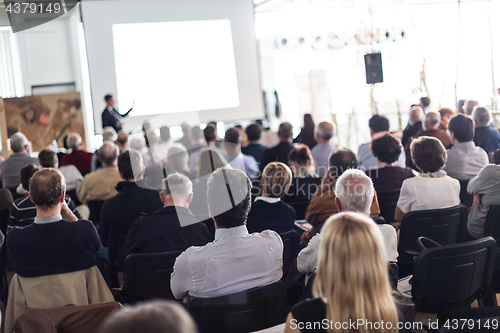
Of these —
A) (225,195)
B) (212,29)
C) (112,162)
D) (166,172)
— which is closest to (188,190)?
(225,195)

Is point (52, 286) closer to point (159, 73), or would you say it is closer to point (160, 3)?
point (159, 73)

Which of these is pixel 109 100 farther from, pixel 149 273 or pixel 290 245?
pixel 290 245

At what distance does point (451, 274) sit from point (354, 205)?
0.53m

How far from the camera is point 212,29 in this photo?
675 centimetres

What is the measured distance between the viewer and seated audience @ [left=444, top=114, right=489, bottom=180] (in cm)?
402

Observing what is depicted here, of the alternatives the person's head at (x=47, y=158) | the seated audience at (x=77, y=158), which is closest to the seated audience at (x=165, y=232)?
the person's head at (x=47, y=158)

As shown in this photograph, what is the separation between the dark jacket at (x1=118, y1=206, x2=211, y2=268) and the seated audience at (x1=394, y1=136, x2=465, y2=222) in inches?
56.6

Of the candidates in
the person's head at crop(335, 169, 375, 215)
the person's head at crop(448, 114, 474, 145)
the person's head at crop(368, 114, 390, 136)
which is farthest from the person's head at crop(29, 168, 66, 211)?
the person's head at crop(368, 114, 390, 136)

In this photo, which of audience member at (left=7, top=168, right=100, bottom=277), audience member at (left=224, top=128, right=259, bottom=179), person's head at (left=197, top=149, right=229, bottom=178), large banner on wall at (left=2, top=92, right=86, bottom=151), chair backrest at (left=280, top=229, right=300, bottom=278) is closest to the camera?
audience member at (left=7, top=168, right=100, bottom=277)

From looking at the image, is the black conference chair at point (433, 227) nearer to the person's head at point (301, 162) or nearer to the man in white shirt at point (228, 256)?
the man in white shirt at point (228, 256)

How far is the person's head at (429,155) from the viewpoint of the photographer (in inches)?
118

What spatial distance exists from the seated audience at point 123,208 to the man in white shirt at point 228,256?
53.1 inches

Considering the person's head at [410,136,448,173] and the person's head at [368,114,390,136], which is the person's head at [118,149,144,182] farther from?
the person's head at [368,114,390,136]

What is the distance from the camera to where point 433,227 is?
2.70 meters
